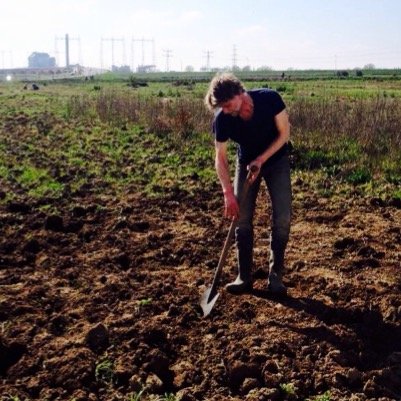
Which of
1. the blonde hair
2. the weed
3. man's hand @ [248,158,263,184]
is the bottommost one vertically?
the weed

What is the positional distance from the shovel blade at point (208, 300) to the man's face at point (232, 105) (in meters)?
1.41

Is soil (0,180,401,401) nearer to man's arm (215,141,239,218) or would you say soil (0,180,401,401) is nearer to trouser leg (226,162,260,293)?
trouser leg (226,162,260,293)

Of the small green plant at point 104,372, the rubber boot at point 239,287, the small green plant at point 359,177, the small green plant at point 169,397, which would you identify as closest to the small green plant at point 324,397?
the small green plant at point 169,397

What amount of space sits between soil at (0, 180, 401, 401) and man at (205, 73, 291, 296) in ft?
1.73

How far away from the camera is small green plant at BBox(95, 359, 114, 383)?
3.56 m

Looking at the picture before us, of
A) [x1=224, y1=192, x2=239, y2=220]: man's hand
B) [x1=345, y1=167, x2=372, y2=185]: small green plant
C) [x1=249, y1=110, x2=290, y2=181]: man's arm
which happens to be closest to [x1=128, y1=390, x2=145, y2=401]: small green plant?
[x1=224, y1=192, x2=239, y2=220]: man's hand

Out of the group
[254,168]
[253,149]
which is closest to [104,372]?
[254,168]

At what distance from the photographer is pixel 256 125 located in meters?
4.31

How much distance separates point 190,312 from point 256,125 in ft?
4.94

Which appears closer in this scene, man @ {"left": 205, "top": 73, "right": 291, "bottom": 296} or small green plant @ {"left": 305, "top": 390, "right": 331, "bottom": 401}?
small green plant @ {"left": 305, "top": 390, "right": 331, "bottom": 401}

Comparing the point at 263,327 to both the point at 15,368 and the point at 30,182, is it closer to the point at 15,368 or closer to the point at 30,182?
the point at 15,368

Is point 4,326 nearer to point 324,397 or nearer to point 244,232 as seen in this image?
point 244,232

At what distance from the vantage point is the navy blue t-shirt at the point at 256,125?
429cm

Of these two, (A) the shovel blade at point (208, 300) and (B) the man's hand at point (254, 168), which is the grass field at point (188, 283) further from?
(B) the man's hand at point (254, 168)
